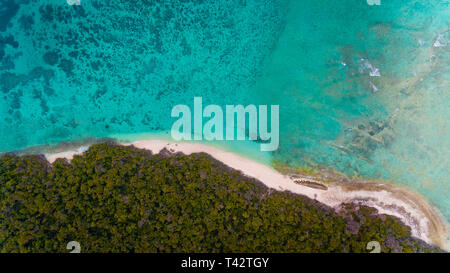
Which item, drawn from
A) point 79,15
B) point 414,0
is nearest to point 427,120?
point 414,0

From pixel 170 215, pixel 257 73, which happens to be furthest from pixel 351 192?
pixel 170 215

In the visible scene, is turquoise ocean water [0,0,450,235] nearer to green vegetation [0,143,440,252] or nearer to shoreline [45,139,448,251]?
shoreline [45,139,448,251]

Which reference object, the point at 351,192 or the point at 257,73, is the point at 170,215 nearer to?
the point at 257,73

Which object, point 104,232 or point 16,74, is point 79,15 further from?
point 104,232

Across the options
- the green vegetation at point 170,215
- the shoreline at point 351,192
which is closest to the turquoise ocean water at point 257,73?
the shoreline at point 351,192
